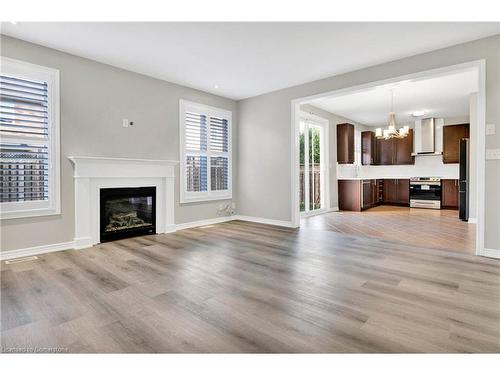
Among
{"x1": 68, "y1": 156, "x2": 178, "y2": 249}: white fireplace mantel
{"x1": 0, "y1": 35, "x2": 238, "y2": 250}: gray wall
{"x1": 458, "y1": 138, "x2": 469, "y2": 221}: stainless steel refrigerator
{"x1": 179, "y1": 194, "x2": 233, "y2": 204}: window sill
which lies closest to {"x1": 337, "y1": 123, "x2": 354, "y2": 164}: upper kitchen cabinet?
{"x1": 458, "y1": 138, "x2": 469, "y2": 221}: stainless steel refrigerator

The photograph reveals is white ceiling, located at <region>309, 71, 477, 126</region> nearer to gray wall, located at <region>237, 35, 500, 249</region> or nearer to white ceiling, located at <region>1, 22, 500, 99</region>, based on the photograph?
gray wall, located at <region>237, 35, 500, 249</region>

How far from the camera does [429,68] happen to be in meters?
3.67

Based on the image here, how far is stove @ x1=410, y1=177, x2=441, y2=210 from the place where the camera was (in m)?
7.85

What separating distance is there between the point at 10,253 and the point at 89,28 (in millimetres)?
2778

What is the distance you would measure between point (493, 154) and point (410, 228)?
2.13 meters

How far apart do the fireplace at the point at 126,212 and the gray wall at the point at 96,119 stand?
17.5 inches

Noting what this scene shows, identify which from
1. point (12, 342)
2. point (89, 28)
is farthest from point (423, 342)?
point (89, 28)

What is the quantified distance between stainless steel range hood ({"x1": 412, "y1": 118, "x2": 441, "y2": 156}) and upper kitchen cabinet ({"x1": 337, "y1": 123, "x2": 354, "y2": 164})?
7.65ft

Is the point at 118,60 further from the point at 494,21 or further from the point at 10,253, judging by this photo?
the point at 494,21

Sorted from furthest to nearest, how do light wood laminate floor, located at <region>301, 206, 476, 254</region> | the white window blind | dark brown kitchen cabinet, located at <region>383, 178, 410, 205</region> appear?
dark brown kitchen cabinet, located at <region>383, 178, 410, 205</region> → light wood laminate floor, located at <region>301, 206, 476, 254</region> → the white window blind

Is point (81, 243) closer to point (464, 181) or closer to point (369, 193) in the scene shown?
point (464, 181)

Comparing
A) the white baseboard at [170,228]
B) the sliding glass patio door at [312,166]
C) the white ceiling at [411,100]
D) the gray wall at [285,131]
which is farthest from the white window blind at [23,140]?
the sliding glass patio door at [312,166]
